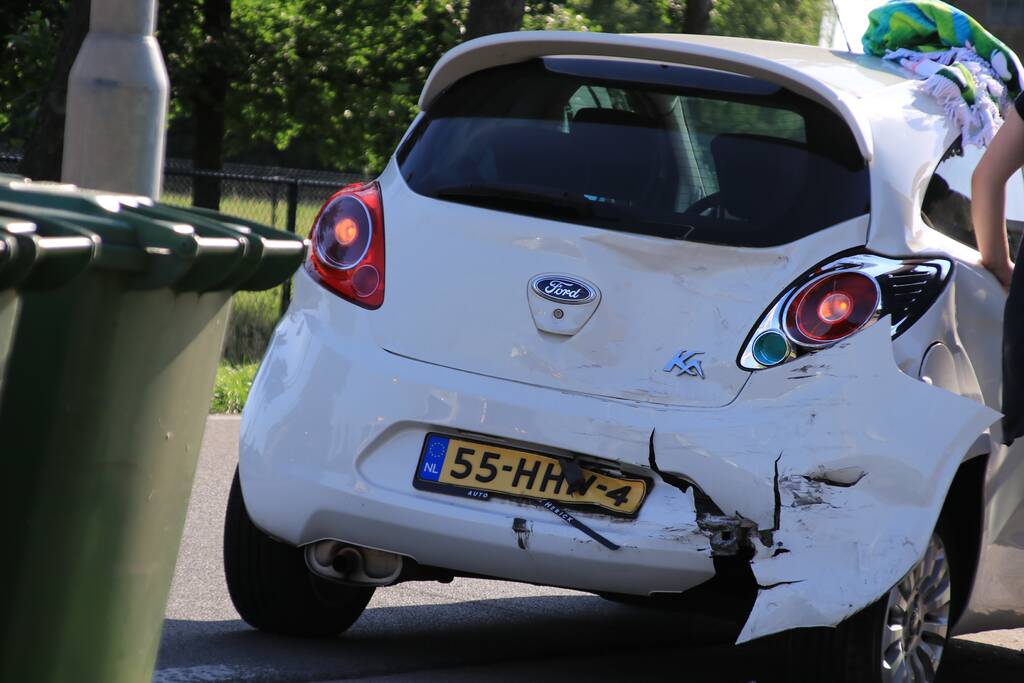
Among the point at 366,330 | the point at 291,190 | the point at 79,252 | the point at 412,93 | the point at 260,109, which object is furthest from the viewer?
the point at 260,109

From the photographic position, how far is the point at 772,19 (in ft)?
55.2

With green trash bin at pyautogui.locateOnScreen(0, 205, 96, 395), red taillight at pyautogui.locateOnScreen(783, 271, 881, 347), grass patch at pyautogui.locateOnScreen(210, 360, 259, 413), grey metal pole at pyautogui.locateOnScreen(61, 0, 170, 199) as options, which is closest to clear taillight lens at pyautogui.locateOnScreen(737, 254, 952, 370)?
red taillight at pyautogui.locateOnScreen(783, 271, 881, 347)

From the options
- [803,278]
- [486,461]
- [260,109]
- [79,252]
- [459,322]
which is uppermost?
[79,252]

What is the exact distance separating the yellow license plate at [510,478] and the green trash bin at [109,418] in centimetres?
121

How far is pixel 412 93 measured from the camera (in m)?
20.5

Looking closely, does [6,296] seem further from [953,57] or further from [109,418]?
[953,57]

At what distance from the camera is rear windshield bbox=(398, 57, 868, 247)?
14.3 ft

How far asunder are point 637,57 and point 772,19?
41.1 ft

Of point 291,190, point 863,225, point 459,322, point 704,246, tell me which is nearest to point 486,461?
point 459,322

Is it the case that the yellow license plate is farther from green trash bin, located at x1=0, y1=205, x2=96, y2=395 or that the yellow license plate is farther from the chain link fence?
the chain link fence

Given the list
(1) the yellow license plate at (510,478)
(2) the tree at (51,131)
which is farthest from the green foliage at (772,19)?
(1) the yellow license plate at (510,478)

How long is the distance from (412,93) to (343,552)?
53.8ft

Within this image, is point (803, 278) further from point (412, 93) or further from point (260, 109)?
point (260, 109)

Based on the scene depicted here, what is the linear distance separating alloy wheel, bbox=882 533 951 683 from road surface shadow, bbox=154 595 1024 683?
0.29 meters
